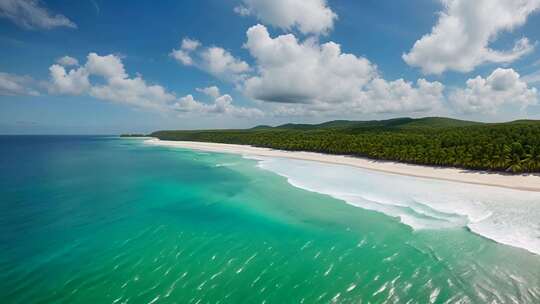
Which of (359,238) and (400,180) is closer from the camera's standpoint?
(359,238)

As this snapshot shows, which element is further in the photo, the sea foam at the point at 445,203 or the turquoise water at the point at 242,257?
the sea foam at the point at 445,203

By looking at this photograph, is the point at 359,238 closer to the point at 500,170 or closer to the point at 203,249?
the point at 203,249

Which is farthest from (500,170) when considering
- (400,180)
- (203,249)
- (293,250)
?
(203,249)

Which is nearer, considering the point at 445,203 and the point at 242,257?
the point at 242,257

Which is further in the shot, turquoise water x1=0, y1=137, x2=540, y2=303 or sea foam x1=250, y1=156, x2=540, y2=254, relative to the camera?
sea foam x1=250, y1=156, x2=540, y2=254
